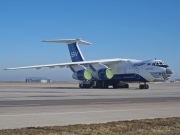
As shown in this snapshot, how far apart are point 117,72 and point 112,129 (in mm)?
37021

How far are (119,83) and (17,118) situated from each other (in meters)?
36.0

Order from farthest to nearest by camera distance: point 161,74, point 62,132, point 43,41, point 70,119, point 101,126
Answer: point 43,41 → point 161,74 → point 70,119 → point 101,126 → point 62,132

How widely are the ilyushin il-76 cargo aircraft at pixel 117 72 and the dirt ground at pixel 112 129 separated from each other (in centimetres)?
3234

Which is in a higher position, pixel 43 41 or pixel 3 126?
pixel 43 41

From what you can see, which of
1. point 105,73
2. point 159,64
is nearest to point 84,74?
point 105,73

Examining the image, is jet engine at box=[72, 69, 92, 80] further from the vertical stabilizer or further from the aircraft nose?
the aircraft nose

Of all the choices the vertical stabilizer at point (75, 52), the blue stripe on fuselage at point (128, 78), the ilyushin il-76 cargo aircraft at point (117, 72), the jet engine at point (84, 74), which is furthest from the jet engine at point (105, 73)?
the vertical stabilizer at point (75, 52)

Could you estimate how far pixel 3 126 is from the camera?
859 cm

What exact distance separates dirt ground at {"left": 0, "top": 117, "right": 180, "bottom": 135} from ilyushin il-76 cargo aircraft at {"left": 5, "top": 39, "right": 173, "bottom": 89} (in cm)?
3234

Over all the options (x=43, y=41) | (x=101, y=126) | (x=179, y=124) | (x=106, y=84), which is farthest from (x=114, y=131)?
(x=43, y=41)

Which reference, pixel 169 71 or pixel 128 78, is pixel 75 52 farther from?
pixel 169 71

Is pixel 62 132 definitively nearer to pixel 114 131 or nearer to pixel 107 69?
pixel 114 131

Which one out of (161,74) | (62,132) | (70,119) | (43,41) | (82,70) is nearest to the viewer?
(62,132)

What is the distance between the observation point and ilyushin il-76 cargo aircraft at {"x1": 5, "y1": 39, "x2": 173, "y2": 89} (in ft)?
134
